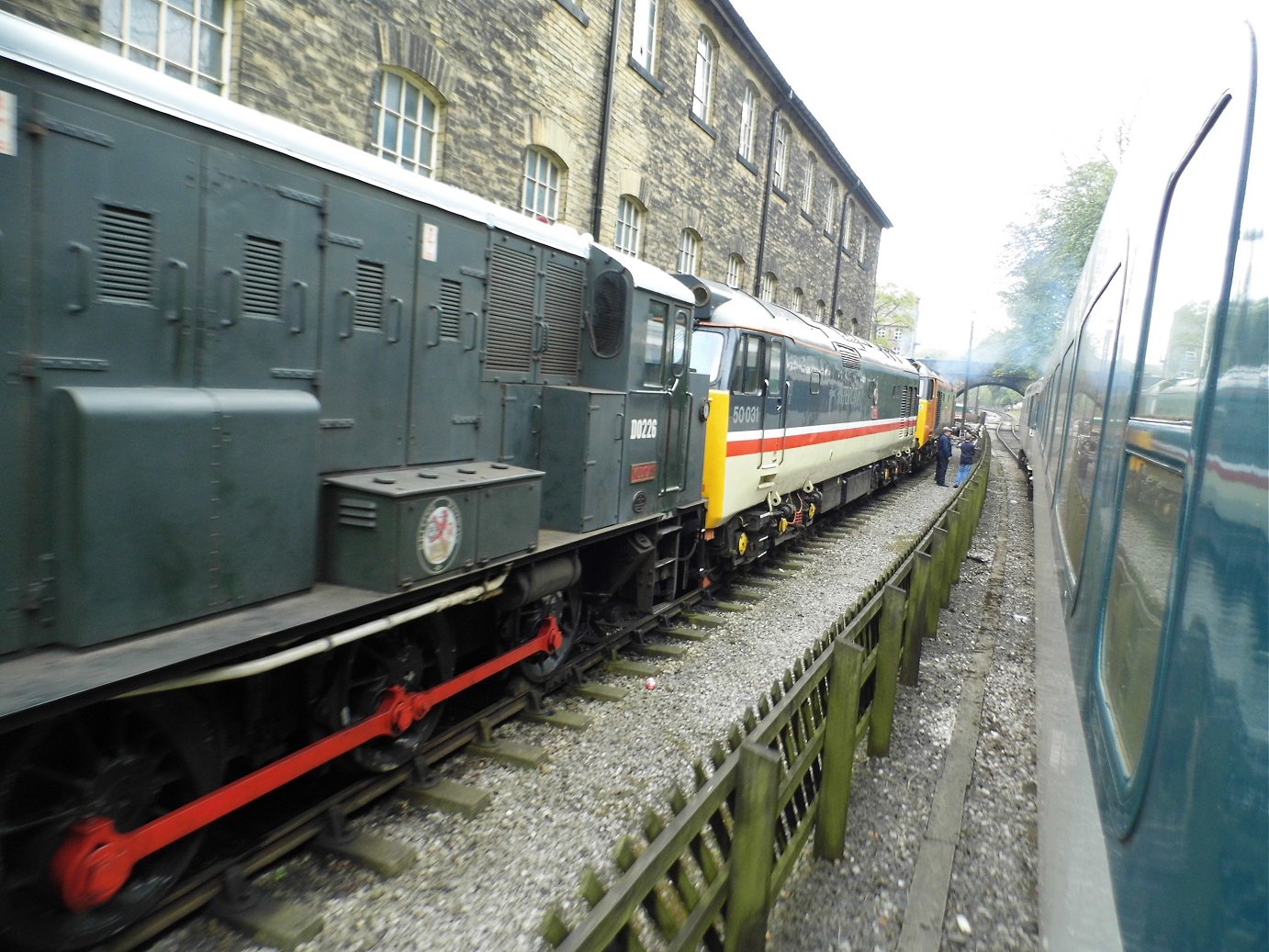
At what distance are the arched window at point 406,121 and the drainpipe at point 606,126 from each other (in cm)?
345

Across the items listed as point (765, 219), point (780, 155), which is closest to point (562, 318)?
point (765, 219)

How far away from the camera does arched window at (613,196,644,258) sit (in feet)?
45.5

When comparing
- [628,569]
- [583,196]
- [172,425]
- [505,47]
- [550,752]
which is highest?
[505,47]

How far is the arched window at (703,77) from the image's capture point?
16.0m

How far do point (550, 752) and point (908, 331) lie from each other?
2839 inches

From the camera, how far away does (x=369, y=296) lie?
4.69m

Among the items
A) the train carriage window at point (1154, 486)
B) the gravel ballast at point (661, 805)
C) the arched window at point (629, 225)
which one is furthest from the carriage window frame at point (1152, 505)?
the arched window at point (629, 225)

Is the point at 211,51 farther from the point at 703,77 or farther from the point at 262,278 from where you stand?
the point at 703,77

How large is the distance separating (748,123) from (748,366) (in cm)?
1199

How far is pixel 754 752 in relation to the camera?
2.87m

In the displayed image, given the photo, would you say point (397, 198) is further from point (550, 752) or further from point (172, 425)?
point (550, 752)

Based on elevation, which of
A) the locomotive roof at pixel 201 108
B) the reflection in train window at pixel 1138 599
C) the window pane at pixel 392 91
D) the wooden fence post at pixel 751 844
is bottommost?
the wooden fence post at pixel 751 844

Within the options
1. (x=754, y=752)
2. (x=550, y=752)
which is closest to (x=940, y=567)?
(x=550, y=752)

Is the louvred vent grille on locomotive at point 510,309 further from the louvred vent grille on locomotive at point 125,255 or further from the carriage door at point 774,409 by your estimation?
the carriage door at point 774,409
